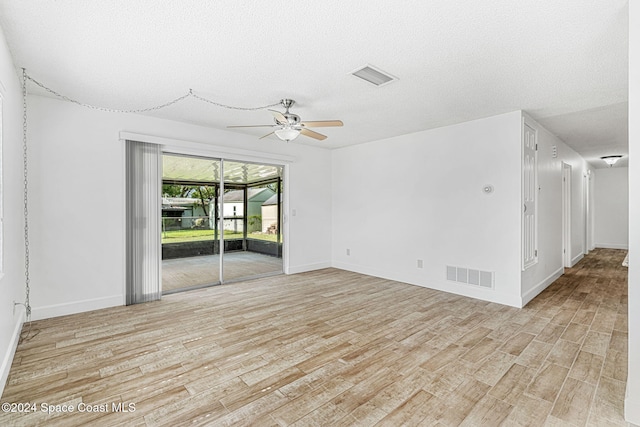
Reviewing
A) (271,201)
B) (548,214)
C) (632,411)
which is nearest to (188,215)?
(271,201)

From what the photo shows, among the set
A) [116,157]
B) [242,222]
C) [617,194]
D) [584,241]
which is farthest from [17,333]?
[617,194]

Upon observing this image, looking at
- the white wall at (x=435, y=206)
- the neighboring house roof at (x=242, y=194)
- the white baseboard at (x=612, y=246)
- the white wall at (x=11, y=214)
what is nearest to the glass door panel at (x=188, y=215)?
the neighboring house roof at (x=242, y=194)

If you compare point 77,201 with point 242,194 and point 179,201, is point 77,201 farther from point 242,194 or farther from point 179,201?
point 242,194

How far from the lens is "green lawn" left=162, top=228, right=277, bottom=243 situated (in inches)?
224

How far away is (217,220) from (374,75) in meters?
4.18

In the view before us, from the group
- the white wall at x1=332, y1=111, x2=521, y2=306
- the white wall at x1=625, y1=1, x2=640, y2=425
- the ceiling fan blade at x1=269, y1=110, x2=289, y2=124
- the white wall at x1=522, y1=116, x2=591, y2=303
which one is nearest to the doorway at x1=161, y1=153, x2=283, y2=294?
the white wall at x1=332, y1=111, x2=521, y2=306

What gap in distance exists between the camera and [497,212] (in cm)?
416

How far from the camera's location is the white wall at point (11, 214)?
2273mm

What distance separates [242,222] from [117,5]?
587cm

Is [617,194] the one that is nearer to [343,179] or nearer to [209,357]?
[343,179]

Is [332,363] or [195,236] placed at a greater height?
[195,236]

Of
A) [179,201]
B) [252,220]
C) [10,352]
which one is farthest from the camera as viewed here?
[252,220]

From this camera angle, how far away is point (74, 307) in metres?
3.67

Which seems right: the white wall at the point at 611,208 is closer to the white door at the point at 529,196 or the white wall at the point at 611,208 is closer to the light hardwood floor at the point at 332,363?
the light hardwood floor at the point at 332,363
